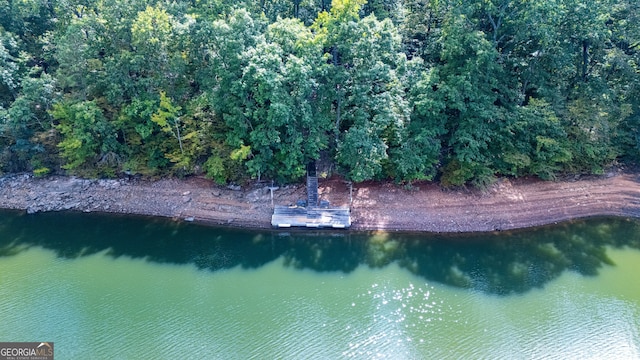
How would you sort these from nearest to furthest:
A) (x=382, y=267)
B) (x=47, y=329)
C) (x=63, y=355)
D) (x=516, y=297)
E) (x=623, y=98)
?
(x=63, y=355) → (x=47, y=329) → (x=516, y=297) → (x=382, y=267) → (x=623, y=98)

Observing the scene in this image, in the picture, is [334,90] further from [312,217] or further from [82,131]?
[82,131]

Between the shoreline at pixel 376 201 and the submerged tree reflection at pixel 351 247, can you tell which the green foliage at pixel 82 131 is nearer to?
the shoreline at pixel 376 201

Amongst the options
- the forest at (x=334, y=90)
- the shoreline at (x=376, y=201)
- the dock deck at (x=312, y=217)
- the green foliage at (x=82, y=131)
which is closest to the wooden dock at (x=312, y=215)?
the dock deck at (x=312, y=217)

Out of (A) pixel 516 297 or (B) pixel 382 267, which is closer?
(A) pixel 516 297

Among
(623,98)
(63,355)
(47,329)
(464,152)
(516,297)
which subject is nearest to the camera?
(63,355)

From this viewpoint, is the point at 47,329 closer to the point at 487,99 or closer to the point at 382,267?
the point at 382,267

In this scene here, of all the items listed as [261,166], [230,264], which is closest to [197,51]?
[261,166]

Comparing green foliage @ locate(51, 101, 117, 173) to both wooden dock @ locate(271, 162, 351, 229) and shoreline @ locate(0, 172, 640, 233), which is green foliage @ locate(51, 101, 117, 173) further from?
wooden dock @ locate(271, 162, 351, 229)
